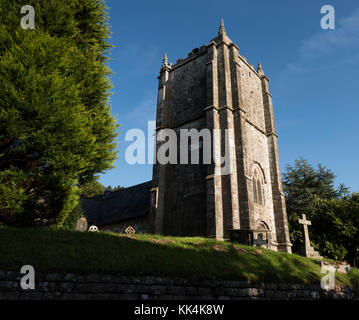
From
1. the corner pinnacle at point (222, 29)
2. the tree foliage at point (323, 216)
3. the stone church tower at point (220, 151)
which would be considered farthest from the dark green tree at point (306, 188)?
the corner pinnacle at point (222, 29)

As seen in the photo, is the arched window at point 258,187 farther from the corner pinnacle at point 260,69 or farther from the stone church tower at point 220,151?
the corner pinnacle at point 260,69

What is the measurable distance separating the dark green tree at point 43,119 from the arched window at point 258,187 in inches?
454

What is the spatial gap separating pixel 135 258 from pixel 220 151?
11.8 metres

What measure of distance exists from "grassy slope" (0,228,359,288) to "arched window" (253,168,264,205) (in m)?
8.99

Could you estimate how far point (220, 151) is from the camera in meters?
18.3

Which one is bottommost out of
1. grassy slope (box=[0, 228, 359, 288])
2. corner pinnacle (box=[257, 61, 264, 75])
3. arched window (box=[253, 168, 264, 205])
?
grassy slope (box=[0, 228, 359, 288])

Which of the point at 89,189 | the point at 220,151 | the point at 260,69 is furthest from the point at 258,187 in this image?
the point at 89,189

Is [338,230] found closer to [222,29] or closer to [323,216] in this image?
[323,216]

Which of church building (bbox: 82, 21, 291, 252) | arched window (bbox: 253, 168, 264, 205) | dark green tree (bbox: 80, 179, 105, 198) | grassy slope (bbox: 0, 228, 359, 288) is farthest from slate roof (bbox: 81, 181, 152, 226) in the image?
grassy slope (bbox: 0, 228, 359, 288)

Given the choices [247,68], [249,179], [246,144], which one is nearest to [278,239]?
[249,179]

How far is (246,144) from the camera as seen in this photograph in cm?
1914

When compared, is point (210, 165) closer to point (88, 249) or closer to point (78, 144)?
point (78, 144)

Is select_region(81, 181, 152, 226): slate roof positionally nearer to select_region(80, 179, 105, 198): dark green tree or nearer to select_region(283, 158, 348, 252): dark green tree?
select_region(80, 179, 105, 198): dark green tree

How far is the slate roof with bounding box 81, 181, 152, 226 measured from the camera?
25.3 metres
